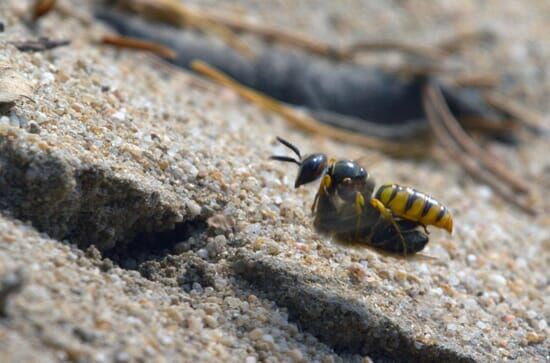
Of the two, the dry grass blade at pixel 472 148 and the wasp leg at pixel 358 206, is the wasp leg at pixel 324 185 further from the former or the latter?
the dry grass blade at pixel 472 148

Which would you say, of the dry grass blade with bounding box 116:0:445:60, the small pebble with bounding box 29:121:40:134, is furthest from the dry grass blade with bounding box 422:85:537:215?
the small pebble with bounding box 29:121:40:134

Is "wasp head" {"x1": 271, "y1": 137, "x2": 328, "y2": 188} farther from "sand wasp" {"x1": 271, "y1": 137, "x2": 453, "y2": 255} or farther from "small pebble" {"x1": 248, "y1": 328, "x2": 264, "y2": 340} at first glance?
"small pebble" {"x1": 248, "y1": 328, "x2": 264, "y2": 340}

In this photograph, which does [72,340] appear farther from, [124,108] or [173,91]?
[173,91]

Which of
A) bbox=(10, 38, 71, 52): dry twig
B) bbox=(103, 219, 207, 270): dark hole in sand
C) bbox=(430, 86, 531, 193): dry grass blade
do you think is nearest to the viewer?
bbox=(103, 219, 207, 270): dark hole in sand

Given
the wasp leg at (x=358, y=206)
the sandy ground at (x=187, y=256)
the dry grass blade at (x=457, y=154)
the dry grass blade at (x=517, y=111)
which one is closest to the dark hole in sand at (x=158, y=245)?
the sandy ground at (x=187, y=256)

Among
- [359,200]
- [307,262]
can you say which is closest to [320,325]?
[307,262]
